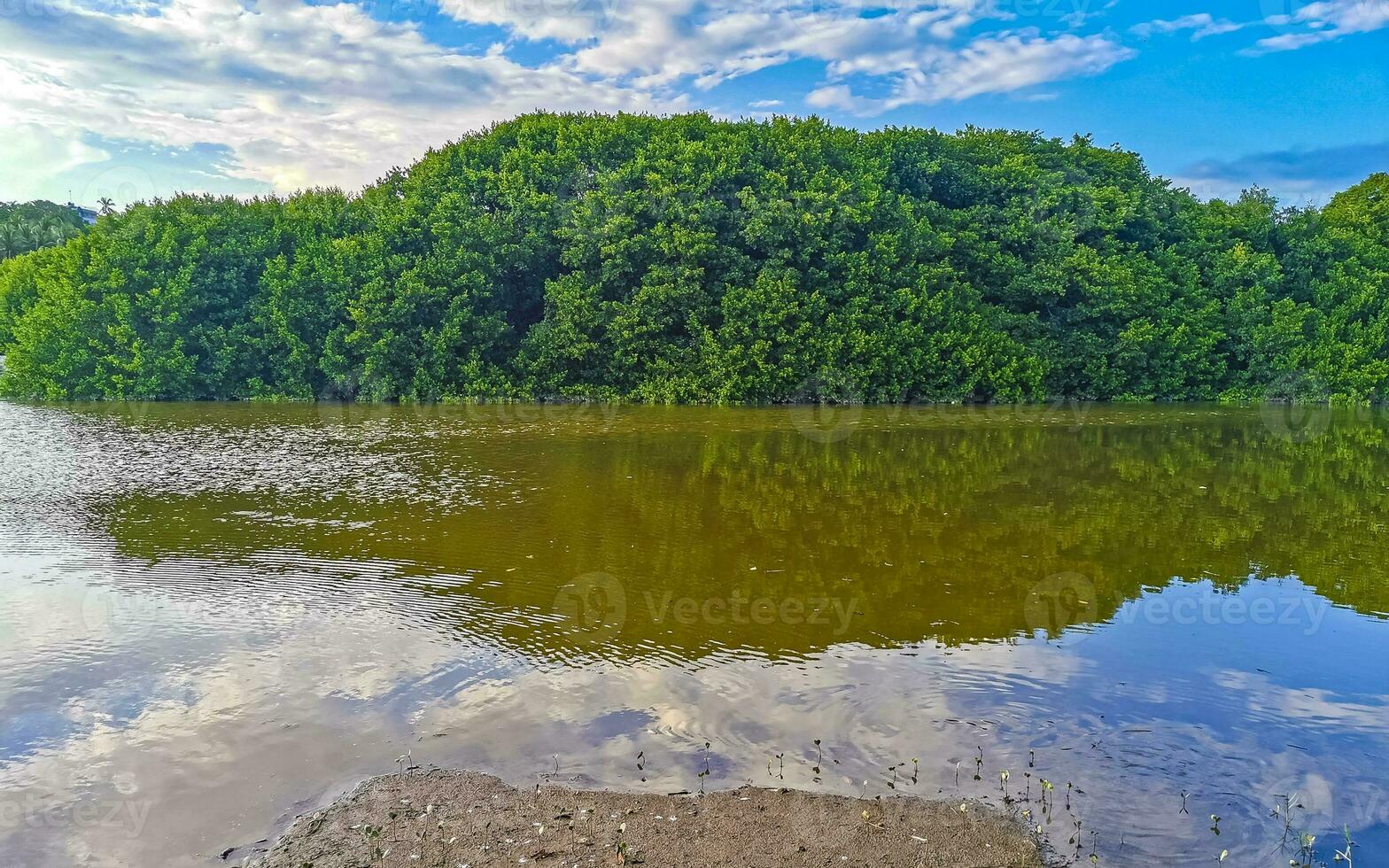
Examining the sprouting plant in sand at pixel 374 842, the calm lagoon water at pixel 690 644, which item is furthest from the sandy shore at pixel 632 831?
the calm lagoon water at pixel 690 644

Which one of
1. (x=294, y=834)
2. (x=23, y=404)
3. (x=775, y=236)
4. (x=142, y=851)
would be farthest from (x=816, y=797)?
(x=23, y=404)

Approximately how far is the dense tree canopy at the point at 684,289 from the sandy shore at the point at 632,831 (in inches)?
1016

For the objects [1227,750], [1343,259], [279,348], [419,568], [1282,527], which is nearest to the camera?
[1227,750]

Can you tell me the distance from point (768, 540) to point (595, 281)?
2283 centimetres

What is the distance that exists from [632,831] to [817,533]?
666 cm

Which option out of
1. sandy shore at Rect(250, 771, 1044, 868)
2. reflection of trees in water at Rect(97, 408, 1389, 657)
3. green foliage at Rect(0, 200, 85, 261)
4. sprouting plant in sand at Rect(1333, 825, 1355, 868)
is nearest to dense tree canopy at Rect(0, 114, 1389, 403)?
reflection of trees in water at Rect(97, 408, 1389, 657)

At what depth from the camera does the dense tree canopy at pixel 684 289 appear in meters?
30.7

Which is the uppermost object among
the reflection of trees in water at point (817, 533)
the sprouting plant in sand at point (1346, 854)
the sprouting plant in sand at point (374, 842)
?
the reflection of trees in water at point (817, 533)

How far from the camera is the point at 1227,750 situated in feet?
16.6

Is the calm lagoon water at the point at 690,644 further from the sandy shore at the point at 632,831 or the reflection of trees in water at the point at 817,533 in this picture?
the sandy shore at the point at 632,831

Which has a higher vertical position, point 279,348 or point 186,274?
point 186,274

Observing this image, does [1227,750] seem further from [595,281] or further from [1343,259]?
[1343,259]

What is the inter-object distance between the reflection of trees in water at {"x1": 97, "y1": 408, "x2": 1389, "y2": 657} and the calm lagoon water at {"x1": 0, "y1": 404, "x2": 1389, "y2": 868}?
0.07 m

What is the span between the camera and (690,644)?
21.8 ft
